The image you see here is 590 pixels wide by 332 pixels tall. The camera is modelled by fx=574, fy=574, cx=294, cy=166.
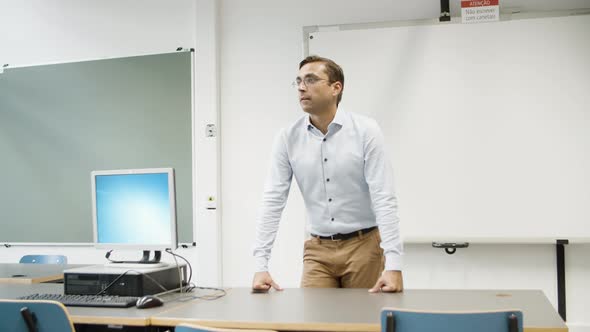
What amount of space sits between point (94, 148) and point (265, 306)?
3173mm

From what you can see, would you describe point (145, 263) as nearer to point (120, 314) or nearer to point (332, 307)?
point (120, 314)

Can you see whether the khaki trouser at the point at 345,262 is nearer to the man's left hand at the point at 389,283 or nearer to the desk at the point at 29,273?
the man's left hand at the point at 389,283

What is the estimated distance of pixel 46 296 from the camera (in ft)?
7.41

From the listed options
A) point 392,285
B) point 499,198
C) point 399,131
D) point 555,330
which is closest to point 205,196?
point 399,131

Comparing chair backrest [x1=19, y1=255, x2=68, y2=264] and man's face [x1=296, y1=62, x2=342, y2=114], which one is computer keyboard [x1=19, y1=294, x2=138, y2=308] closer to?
man's face [x1=296, y1=62, x2=342, y2=114]

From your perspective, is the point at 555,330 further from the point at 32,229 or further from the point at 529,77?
the point at 32,229

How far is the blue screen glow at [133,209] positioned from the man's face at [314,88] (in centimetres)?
68

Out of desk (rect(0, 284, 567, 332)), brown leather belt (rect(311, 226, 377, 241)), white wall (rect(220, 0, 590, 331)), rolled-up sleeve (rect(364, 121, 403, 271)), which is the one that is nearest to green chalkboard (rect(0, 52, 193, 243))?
white wall (rect(220, 0, 590, 331))

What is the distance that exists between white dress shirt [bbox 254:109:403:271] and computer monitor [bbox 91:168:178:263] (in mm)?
416

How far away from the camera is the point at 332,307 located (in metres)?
1.90

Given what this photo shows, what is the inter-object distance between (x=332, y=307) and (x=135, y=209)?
103 cm

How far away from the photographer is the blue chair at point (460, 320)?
153 centimetres

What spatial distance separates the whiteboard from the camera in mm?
3805

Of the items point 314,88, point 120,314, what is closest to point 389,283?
point 314,88
